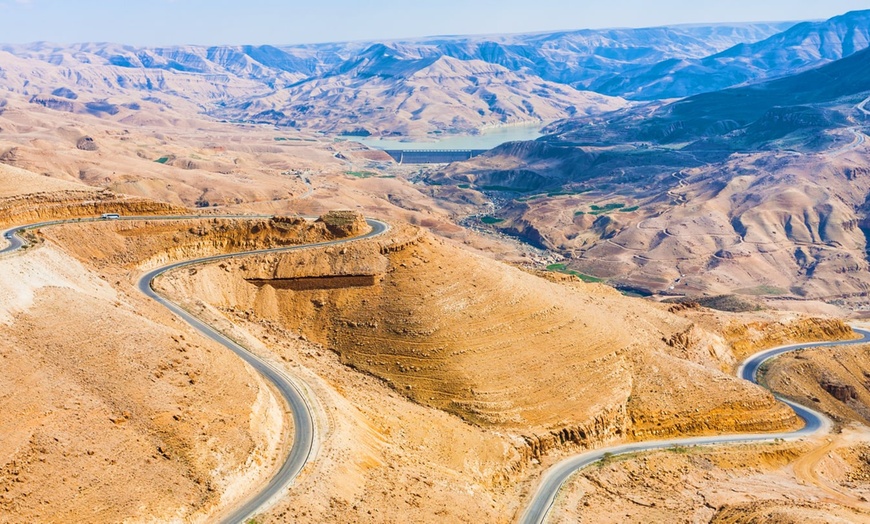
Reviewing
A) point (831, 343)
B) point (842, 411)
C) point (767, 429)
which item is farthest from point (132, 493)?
point (831, 343)

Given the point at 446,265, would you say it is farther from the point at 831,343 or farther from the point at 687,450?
the point at 831,343

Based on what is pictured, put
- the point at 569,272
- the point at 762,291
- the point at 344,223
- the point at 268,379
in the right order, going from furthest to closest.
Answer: the point at 569,272 → the point at 762,291 → the point at 344,223 → the point at 268,379

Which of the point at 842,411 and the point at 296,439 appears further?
the point at 842,411

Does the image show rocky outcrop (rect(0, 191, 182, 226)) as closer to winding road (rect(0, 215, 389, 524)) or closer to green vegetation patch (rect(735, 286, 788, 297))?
winding road (rect(0, 215, 389, 524))

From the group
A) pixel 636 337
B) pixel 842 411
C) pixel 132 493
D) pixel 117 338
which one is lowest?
pixel 842 411

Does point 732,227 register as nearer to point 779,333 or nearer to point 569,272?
point 569,272

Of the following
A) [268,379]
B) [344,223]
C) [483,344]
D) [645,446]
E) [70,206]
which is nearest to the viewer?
[268,379]

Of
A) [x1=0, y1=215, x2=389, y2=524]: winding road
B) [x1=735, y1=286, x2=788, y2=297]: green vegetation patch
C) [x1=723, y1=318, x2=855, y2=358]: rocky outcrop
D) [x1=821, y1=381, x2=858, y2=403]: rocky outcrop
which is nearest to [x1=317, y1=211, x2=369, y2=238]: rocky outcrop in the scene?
[x1=0, y1=215, x2=389, y2=524]: winding road

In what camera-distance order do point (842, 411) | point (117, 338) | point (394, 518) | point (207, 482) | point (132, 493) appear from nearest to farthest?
point (132, 493), point (207, 482), point (394, 518), point (117, 338), point (842, 411)

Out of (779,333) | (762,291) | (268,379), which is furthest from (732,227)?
(268,379)
